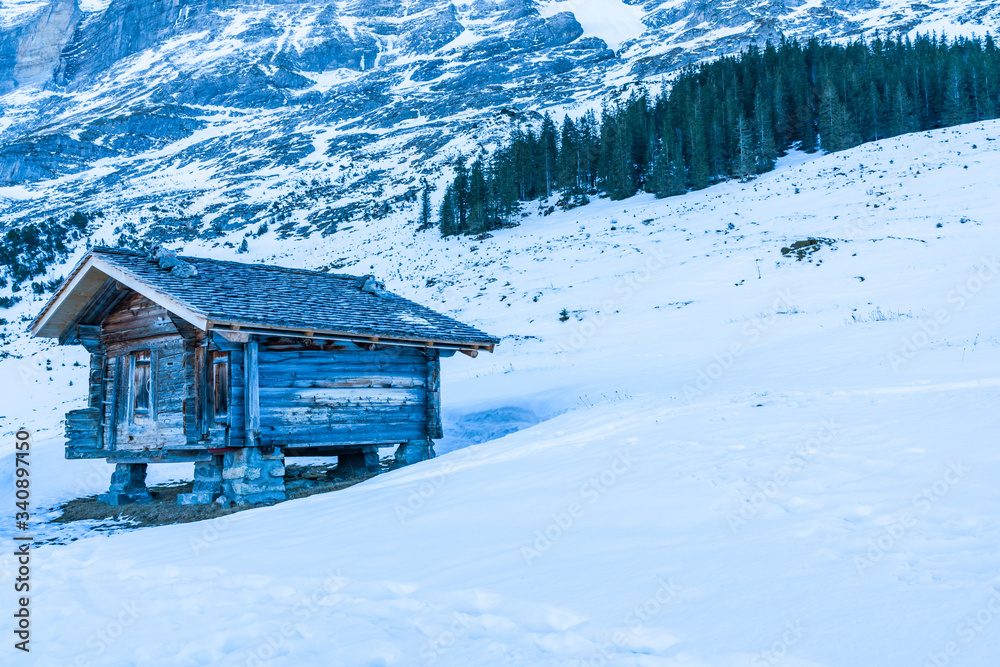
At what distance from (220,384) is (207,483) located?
179 cm

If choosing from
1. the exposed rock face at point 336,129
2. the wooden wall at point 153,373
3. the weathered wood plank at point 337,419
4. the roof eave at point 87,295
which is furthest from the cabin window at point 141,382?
the exposed rock face at point 336,129

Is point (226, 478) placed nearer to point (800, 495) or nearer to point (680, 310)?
point (800, 495)

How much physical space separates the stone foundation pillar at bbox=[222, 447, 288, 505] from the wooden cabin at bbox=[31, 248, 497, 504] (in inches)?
1.0

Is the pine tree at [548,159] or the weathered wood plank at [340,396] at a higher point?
A: the pine tree at [548,159]

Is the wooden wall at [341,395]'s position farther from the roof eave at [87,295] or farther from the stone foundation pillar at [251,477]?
the roof eave at [87,295]

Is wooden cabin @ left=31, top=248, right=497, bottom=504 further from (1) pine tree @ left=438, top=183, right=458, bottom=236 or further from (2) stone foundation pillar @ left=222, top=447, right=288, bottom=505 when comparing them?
(1) pine tree @ left=438, top=183, right=458, bottom=236

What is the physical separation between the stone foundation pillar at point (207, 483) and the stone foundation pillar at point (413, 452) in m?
3.64

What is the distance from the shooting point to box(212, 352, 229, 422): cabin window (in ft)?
37.2

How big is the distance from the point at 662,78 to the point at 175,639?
128 m

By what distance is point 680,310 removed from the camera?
25.1 m

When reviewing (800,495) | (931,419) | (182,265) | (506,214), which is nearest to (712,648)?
(800,495)

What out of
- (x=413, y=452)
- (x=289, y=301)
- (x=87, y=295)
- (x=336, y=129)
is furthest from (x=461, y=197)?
(x=336, y=129)

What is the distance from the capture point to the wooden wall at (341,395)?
11922 millimetres

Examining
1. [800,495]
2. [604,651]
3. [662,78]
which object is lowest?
[604,651]
